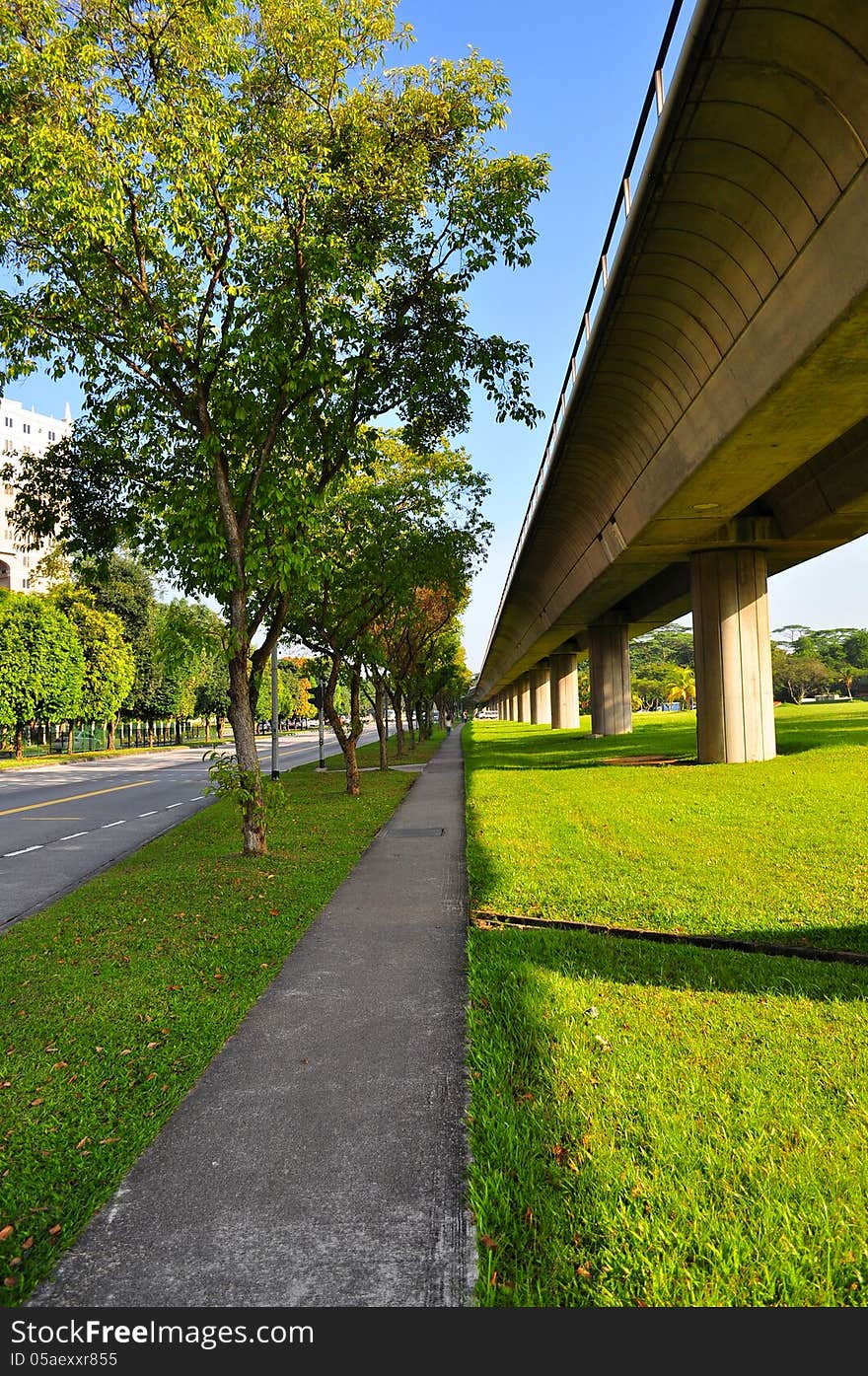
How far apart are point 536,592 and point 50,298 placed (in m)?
26.5

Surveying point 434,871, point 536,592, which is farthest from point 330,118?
point 536,592

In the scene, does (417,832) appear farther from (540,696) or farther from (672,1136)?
(540,696)

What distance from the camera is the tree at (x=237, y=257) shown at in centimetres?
841

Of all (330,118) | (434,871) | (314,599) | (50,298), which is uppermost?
(330,118)

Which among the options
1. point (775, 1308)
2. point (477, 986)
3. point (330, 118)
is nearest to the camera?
point (775, 1308)

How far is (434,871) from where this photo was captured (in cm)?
992

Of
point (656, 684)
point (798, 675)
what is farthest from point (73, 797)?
point (798, 675)

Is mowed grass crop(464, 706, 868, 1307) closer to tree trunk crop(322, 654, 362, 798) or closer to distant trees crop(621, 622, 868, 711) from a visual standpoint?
tree trunk crop(322, 654, 362, 798)

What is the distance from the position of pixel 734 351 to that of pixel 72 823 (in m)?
15.1

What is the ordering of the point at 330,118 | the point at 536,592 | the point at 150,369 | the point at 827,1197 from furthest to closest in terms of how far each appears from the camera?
the point at 536,592, the point at 150,369, the point at 330,118, the point at 827,1197

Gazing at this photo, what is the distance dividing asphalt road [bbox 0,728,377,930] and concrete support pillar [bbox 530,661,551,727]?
1547 inches

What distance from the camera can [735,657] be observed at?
19109 millimetres

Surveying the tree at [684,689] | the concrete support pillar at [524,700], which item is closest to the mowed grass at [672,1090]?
the concrete support pillar at [524,700]

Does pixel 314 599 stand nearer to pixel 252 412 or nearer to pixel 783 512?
pixel 252 412
